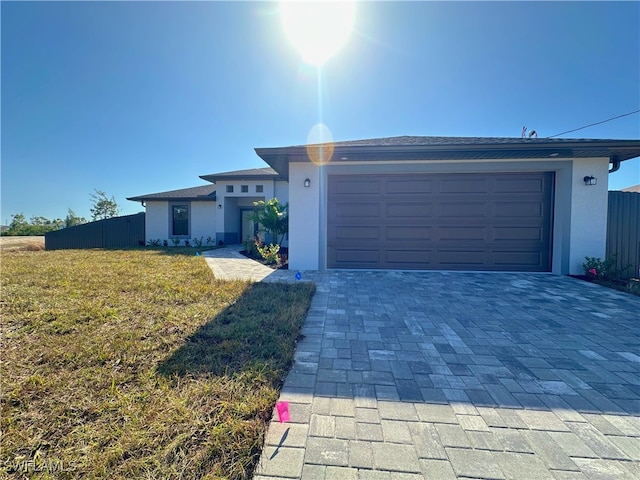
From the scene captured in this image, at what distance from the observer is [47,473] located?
1.31m

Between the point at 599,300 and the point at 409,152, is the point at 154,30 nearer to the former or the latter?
the point at 409,152

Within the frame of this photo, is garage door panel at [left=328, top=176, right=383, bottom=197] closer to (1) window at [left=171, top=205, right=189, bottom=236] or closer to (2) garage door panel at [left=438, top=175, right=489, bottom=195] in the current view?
(2) garage door panel at [left=438, top=175, right=489, bottom=195]

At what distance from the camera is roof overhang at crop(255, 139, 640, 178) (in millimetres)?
5457

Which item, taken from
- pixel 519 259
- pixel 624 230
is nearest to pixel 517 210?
pixel 519 259

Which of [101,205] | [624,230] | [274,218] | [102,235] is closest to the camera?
[624,230]

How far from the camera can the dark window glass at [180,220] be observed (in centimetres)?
1468

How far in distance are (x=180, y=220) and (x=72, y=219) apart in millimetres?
18606

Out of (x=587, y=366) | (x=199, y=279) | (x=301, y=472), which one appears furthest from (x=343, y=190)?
(x=301, y=472)

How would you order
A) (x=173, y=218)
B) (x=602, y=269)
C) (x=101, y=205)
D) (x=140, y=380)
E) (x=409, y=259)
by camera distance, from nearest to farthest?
(x=140, y=380), (x=602, y=269), (x=409, y=259), (x=173, y=218), (x=101, y=205)

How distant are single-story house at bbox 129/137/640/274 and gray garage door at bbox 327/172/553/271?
0.03 meters

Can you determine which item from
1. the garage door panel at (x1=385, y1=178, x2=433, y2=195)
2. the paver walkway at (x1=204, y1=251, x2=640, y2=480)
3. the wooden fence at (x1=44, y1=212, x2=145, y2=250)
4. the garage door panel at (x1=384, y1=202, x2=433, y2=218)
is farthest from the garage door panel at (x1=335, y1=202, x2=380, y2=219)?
the wooden fence at (x1=44, y1=212, x2=145, y2=250)

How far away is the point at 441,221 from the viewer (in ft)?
21.5

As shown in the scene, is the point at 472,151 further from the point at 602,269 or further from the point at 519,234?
the point at 602,269

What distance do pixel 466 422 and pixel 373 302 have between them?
2.60 metres
